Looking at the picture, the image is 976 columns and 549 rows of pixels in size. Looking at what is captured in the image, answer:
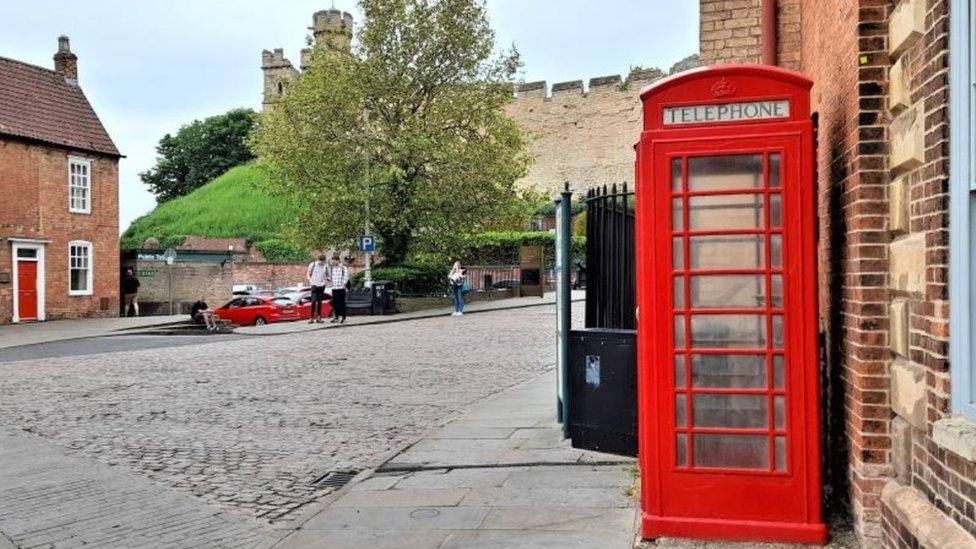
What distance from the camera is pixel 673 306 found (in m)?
4.69

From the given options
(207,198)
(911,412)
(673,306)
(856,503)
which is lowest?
(856,503)

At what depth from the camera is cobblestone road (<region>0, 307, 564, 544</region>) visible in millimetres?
7062

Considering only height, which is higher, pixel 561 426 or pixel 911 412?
pixel 911 412

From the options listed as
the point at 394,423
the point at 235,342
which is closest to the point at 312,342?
the point at 235,342

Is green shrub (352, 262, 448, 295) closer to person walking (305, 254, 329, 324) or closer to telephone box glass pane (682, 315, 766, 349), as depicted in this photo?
person walking (305, 254, 329, 324)

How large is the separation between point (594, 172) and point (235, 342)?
54.1 meters

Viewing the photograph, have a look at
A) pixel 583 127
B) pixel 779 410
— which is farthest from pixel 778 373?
pixel 583 127

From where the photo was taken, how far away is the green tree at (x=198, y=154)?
83.3 meters

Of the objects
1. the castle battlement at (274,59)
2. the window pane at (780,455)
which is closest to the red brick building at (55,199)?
the window pane at (780,455)

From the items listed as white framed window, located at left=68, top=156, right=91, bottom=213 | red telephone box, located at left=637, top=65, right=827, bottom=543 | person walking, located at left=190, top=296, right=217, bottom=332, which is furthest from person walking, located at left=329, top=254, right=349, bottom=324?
red telephone box, located at left=637, top=65, right=827, bottom=543

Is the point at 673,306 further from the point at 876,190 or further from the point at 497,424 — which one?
the point at 497,424

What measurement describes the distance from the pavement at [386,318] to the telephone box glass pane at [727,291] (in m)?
15.9

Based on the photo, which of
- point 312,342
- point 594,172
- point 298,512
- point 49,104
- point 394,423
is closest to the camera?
point 298,512

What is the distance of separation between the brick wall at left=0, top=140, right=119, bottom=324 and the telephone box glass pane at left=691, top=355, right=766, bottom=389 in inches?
1083
